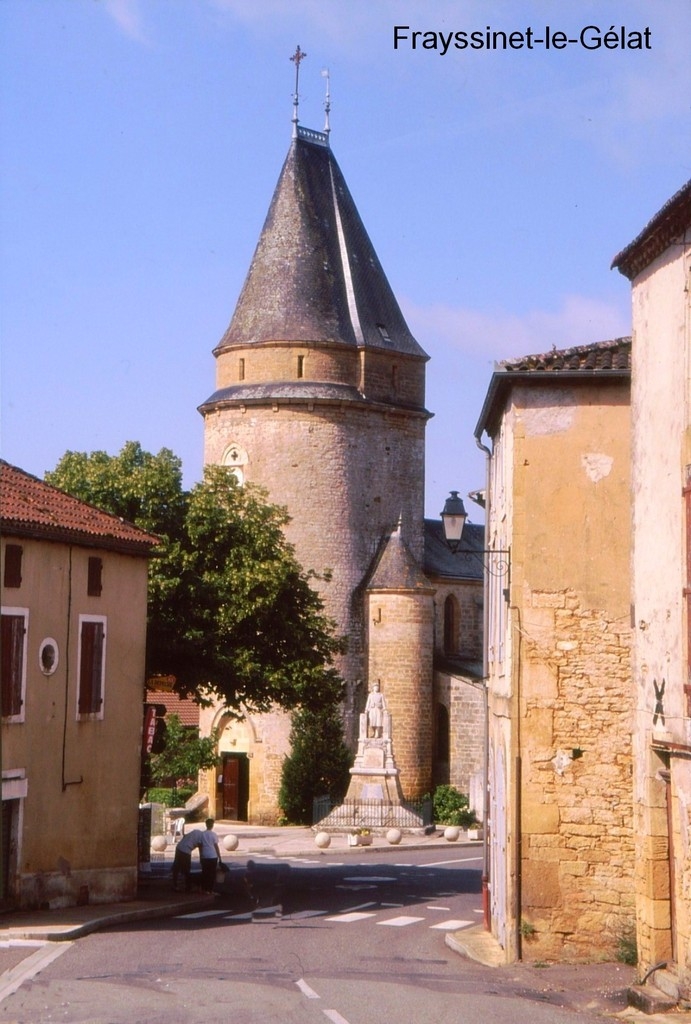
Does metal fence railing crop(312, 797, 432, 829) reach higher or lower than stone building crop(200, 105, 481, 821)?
lower

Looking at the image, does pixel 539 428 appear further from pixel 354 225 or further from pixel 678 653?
pixel 354 225

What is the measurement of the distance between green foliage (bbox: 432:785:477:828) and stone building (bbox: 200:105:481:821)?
2.20ft

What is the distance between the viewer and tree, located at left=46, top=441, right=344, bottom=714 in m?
29.1

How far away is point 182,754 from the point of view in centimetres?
4953

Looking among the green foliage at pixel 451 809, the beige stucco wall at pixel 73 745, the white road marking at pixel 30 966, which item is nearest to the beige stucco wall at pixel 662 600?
the white road marking at pixel 30 966

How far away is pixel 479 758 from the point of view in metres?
52.1

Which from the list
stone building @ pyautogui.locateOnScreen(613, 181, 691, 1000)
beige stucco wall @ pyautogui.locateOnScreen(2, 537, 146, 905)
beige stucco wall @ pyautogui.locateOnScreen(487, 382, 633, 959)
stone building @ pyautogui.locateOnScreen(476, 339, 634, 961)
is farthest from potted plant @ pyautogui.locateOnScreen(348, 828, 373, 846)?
stone building @ pyautogui.locateOnScreen(613, 181, 691, 1000)

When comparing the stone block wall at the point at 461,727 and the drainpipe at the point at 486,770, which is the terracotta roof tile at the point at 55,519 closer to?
the drainpipe at the point at 486,770

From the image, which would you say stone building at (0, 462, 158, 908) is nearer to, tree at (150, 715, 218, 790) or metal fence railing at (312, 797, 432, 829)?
metal fence railing at (312, 797, 432, 829)

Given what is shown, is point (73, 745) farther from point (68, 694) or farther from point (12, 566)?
point (12, 566)

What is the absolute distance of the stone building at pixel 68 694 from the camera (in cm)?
A: 2142

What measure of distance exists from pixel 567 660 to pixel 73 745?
8.06m

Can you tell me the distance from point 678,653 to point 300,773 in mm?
35063

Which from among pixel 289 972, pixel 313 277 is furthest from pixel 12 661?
pixel 313 277
